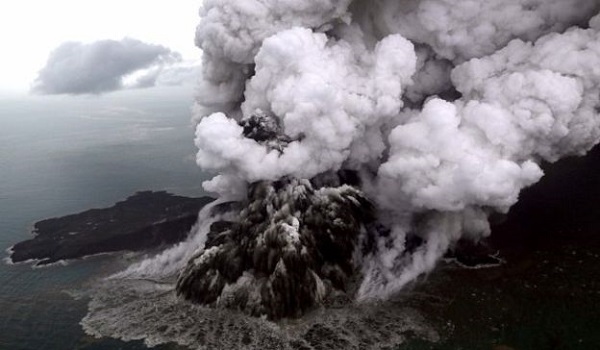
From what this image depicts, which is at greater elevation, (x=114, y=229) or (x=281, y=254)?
(x=281, y=254)

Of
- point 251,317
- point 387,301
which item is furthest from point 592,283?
point 251,317

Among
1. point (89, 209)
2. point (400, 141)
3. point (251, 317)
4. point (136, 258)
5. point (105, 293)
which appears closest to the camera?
point (251, 317)

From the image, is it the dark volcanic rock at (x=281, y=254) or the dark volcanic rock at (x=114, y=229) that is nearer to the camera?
the dark volcanic rock at (x=281, y=254)

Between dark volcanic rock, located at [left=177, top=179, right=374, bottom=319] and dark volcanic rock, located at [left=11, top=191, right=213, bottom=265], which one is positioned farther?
dark volcanic rock, located at [left=11, top=191, right=213, bottom=265]

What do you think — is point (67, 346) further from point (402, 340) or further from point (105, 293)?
point (402, 340)

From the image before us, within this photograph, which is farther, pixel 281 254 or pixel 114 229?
pixel 114 229
